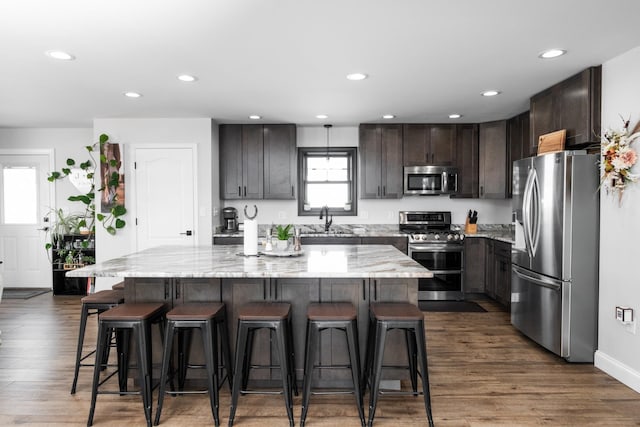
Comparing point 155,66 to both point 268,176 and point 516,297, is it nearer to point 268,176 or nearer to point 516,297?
point 268,176

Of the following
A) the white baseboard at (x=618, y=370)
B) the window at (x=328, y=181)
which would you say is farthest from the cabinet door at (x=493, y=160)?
the white baseboard at (x=618, y=370)

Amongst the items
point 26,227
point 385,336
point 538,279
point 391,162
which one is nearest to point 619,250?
point 538,279

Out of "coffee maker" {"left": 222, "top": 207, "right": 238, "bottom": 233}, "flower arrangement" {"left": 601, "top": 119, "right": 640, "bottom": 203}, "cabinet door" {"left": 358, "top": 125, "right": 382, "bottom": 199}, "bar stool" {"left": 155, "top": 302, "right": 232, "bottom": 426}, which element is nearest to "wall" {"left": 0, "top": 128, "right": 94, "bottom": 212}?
"coffee maker" {"left": 222, "top": 207, "right": 238, "bottom": 233}

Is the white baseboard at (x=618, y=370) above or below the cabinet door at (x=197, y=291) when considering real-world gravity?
below

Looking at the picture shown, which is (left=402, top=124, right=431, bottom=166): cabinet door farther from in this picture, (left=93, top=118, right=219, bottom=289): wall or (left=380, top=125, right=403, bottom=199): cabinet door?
(left=93, top=118, right=219, bottom=289): wall

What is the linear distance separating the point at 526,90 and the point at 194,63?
10.3 feet

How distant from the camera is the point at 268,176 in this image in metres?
5.46

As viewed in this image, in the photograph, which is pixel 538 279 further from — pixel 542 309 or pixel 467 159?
pixel 467 159

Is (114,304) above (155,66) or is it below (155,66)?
below

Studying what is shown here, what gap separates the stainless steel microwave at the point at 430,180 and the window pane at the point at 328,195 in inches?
36.5

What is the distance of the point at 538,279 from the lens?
343 centimetres

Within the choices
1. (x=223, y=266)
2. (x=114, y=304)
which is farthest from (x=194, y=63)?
(x=114, y=304)

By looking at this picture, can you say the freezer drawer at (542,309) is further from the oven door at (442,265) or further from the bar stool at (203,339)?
the bar stool at (203,339)

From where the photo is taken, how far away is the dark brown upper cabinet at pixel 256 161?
5.41 metres
